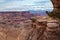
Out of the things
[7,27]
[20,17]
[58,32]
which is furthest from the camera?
A: [20,17]

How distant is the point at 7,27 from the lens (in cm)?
382

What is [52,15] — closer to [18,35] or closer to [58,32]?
[58,32]

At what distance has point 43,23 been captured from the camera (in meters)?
2.47

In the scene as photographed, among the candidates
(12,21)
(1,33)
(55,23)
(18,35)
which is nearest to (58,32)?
(55,23)

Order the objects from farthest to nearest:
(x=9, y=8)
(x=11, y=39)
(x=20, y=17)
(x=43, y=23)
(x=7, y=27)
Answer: (x=9, y=8), (x=20, y=17), (x=7, y=27), (x=11, y=39), (x=43, y=23)

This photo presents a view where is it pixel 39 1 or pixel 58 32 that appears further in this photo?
pixel 39 1

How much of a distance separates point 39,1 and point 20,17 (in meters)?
0.70

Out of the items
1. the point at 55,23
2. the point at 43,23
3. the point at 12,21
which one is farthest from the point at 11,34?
the point at 55,23

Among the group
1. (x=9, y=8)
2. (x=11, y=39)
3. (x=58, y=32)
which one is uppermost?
(x=58, y=32)

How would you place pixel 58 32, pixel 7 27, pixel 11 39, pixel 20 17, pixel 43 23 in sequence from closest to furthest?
pixel 58 32 < pixel 43 23 < pixel 11 39 < pixel 7 27 < pixel 20 17

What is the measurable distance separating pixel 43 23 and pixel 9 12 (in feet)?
6.65

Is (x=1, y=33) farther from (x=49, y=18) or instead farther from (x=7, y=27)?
(x=49, y=18)

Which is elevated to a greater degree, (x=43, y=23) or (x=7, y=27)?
(x=43, y=23)

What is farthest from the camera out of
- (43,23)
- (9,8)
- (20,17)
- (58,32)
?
(9,8)
